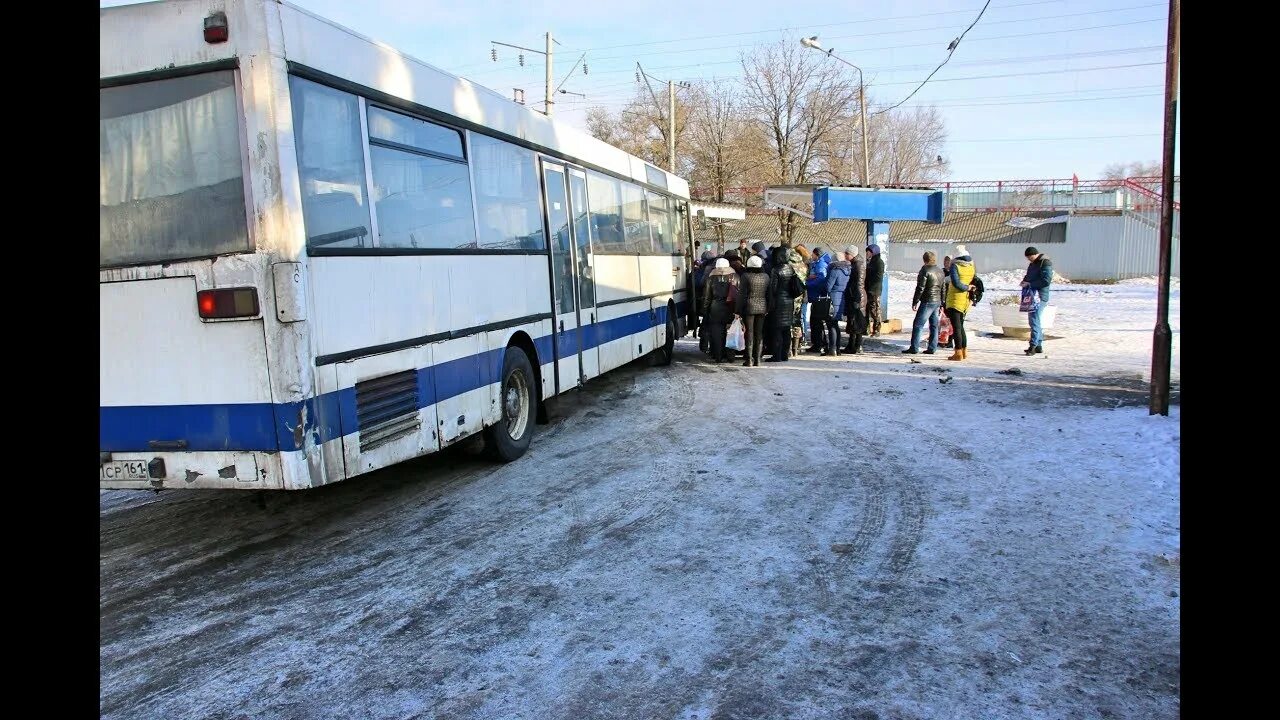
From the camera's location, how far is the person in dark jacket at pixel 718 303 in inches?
538

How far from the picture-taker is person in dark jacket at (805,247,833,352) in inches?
563

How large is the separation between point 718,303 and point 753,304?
0.86 metres

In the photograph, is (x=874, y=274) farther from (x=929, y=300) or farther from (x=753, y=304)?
(x=753, y=304)

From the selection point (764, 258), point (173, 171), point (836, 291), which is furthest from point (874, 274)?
point (173, 171)

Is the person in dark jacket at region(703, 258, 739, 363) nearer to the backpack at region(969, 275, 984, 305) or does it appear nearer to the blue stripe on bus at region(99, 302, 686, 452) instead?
the backpack at region(969, 275, 984, 305)

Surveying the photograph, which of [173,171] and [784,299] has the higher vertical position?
[173,171]

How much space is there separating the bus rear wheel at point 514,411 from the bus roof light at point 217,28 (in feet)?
11.8

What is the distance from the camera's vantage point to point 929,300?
13859 millimetres

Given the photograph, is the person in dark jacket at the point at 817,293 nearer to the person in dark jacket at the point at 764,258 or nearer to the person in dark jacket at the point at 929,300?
the person in dark jacket at the point at 764,258

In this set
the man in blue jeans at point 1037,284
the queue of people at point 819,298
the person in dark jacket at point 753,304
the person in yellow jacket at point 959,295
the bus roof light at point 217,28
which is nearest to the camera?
the bus roof light at point 217,28

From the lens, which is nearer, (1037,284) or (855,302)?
(1037,284)

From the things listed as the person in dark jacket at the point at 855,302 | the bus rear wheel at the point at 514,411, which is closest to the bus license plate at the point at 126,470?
the bus rear wheel at the point at 514,411

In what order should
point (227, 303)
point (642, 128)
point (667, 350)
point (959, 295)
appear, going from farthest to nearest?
point (642, 128)
point (667, 350)
point (959, 295)
point (227, 303)
